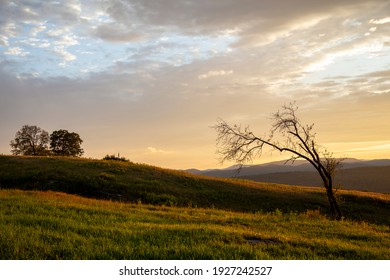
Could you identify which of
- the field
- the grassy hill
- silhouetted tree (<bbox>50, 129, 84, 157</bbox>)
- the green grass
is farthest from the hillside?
the grassy hill

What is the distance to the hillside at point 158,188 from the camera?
36281mm

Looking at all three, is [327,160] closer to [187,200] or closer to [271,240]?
[187,200]

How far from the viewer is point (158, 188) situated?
39094mm

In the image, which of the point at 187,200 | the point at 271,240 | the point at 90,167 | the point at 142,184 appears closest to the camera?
the point at 271,240

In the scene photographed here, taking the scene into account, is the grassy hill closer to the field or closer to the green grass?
the field

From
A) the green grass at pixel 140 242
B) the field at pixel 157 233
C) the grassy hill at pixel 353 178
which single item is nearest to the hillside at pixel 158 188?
the field at pixel 157 233

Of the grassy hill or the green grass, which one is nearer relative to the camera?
the green grass

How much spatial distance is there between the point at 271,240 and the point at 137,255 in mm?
5095

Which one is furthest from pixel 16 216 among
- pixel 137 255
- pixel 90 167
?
pixel 90 167

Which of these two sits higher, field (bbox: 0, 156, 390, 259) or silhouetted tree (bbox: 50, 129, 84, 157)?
silhouetted tree (bbox: 50, 129, 84, 157)

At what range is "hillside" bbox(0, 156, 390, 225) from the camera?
36.3m

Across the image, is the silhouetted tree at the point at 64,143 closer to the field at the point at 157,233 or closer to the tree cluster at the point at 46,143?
the tree cluster at the point at 46,143

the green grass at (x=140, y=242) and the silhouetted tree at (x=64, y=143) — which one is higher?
the silhouetted tree at (x=64, y=143)
